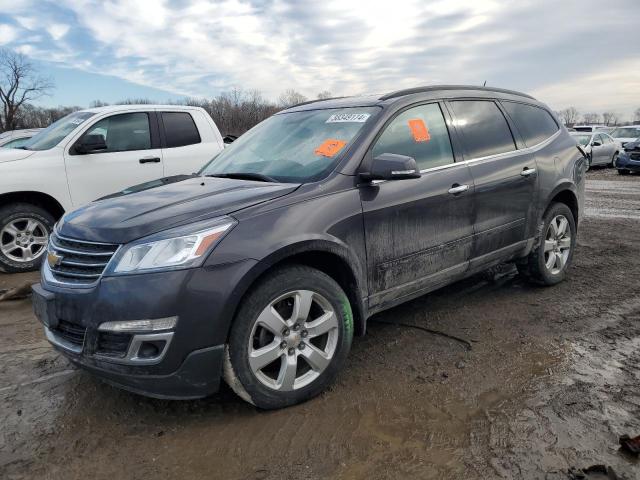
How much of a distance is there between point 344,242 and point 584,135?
21976mm

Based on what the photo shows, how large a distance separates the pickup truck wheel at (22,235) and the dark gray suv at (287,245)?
3101 millimetres

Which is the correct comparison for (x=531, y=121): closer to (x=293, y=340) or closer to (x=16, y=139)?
(x=293, y=340)

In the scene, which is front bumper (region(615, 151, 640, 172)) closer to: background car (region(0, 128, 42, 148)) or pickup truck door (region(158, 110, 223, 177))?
pickup truck door (region(158, 110, 223, 177))

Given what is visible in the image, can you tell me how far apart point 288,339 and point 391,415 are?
695 mm

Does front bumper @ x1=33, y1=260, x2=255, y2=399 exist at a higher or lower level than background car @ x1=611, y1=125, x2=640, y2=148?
higher

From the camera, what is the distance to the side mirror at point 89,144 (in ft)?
20.7

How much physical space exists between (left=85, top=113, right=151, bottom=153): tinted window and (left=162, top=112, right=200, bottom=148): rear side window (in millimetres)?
262

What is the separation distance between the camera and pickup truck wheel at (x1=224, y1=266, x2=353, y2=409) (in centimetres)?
268

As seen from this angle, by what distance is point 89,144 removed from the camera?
629 cm

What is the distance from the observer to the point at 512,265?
19.0 feet

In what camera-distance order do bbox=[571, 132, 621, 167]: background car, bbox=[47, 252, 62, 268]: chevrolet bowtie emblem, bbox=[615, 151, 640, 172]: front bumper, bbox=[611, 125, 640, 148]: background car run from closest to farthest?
bbox=[47, 252, 62, 268]: chevrolet bowtie emblem, bbox=[615, 151, 640, 172]: front bumper, bbox=[571, 132, 621, 167]: background car, bbox=[611, 125, 640, 148]: background car

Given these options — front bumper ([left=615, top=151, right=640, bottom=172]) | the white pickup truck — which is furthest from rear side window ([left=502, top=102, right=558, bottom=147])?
front bumper ([left=615, top=151, right=640, bottom=172])

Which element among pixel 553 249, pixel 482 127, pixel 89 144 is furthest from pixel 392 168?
pixel 89 144

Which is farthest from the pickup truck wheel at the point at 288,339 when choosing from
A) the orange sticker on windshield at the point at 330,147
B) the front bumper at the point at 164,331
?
the orange sticker on windshield at the point at 330,147
